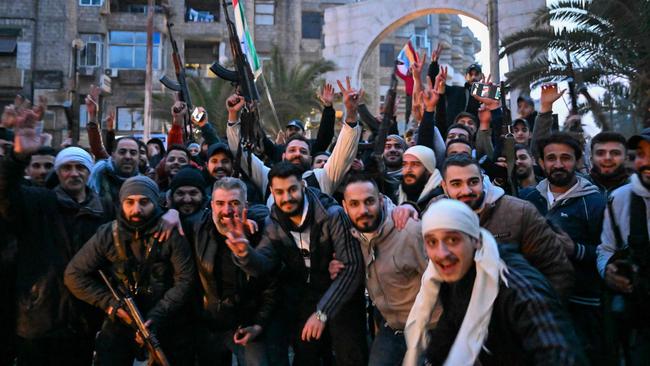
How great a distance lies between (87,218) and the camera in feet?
17.0

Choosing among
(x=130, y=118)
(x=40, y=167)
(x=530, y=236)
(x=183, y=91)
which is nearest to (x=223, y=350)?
(x=40, y=167)

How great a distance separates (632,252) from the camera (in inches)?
163

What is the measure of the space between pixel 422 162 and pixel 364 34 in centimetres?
1724

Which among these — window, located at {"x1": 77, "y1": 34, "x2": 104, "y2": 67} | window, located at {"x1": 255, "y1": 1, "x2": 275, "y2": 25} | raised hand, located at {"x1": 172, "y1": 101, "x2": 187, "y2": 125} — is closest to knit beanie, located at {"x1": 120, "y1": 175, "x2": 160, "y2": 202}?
raised hand, located at {"x1": 172, "y1": 101, "x2": 187, "y2": 125}

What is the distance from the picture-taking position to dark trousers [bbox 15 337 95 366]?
4.78 meters

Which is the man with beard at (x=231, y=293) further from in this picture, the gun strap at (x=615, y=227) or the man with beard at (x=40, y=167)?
the gun strap at (x=615, y=227)

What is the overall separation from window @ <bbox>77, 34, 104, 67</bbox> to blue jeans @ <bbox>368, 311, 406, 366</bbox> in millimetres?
33686

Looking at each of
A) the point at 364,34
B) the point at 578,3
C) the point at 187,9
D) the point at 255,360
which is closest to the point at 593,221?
the point at 255,360

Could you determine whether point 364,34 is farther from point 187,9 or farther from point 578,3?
point 187,9

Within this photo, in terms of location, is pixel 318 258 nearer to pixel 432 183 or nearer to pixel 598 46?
pixel 432 183

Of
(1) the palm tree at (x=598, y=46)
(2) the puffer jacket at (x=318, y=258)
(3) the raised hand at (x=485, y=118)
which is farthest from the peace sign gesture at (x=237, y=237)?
(1) the palm tree at (x=598, y=46)

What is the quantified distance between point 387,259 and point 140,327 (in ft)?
5.40

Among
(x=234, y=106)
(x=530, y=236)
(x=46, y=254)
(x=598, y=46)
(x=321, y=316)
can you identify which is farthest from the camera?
(x=598, y=46)

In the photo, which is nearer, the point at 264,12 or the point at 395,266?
the point at 395,266
